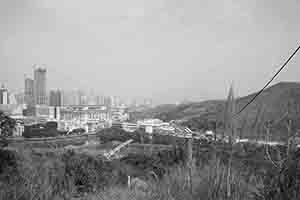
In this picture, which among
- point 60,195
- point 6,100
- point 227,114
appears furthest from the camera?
point 6,100

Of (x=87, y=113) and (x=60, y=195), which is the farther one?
(x=87, y=113)

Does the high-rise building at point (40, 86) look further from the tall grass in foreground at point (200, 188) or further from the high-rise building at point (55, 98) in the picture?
the tall grass in foreground at point (200, 188)

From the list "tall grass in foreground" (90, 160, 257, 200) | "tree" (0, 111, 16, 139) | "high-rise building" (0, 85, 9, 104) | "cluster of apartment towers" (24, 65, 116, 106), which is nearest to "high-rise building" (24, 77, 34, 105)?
"cluster of apartment towers" (24, 65, 116, 106)

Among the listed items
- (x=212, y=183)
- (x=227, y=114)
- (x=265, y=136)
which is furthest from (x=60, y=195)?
(x=265, y=136)

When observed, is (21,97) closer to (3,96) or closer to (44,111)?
(44,111)

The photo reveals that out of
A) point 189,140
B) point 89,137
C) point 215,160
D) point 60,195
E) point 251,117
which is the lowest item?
point 89,137

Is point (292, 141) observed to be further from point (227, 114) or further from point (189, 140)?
point (189, 140)

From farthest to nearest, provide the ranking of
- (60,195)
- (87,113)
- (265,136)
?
(87,113) → (60,195) → (265,136)
